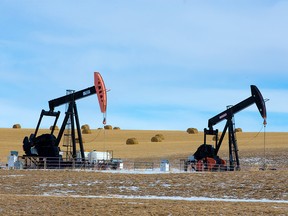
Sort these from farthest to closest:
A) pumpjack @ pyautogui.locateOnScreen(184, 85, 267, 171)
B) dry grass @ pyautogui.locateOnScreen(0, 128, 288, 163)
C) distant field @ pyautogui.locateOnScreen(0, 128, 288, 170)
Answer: dry grass @ pyautogui.locateOnScreen(0, 128, 288, 163) → distant field @ pyautogui.locateOnScreen(0, 128, 288, 170) → pumpjack @ pyautogui.locateOnScreen(184, 85, 267, 171)

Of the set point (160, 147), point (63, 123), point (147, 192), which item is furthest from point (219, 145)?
point (160, 147)

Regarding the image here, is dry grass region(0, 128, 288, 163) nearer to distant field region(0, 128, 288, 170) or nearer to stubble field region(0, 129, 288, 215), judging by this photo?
distant field region(0, 128, 288, 170)

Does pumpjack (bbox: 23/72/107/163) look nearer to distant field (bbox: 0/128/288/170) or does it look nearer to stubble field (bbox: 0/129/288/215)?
distant field (bbox: 0/128/288/170)

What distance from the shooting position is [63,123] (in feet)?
147

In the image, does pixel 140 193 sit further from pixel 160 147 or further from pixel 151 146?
pixel 151 146

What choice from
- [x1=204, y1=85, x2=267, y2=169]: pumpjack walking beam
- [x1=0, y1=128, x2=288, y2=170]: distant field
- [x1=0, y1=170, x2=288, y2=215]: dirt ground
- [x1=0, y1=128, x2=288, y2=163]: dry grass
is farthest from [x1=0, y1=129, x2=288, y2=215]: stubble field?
[x1=0, y1=128, x2=288, y2=163]: dry grass

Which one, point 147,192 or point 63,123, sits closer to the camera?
point 147,192

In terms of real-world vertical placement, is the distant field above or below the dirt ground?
above

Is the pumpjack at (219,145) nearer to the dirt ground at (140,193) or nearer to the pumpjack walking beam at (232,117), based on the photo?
the pumpjack walking beam at (232,117)

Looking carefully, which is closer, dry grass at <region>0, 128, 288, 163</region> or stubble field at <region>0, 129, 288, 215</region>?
stubble field at <region>0, 129, 288, 215</region>

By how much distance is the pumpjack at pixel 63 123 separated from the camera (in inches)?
1700

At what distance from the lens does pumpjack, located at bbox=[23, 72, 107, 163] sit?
43188 millimetres

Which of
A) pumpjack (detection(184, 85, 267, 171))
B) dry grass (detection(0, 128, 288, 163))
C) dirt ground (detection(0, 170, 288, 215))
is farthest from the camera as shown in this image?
dry grass (detection(0, 128, 288, 163))

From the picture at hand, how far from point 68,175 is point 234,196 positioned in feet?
36.8
